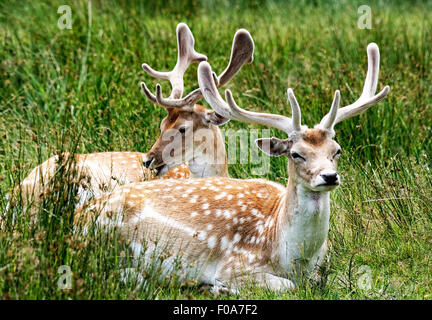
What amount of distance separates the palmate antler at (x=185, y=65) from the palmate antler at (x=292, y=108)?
61 cm

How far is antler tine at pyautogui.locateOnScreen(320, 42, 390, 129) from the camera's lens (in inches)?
174

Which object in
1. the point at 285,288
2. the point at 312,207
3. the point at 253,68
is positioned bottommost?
the point at 285,288

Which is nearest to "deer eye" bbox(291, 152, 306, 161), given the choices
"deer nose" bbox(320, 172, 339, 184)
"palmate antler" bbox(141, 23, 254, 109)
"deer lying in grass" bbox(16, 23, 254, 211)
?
"deer nose" bbox(320, 172, 339, 184)

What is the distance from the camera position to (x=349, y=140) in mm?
6195

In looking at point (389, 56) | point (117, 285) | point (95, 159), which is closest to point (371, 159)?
point (389, 56)

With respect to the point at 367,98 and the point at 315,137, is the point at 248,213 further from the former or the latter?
the point at 367,98

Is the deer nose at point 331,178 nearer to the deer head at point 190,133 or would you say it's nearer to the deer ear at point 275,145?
the deer ear at point 275,145

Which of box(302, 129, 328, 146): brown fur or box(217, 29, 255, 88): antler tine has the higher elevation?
box(217, 29, 255, 88): antler tine

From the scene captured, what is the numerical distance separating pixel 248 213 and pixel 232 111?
59 centimetres

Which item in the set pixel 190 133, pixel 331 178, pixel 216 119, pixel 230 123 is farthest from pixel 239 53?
pixel 331 178

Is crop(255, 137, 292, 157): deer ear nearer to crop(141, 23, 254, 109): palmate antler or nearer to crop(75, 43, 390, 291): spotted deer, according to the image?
crop(75, 43, 390, 291): spotted deer
